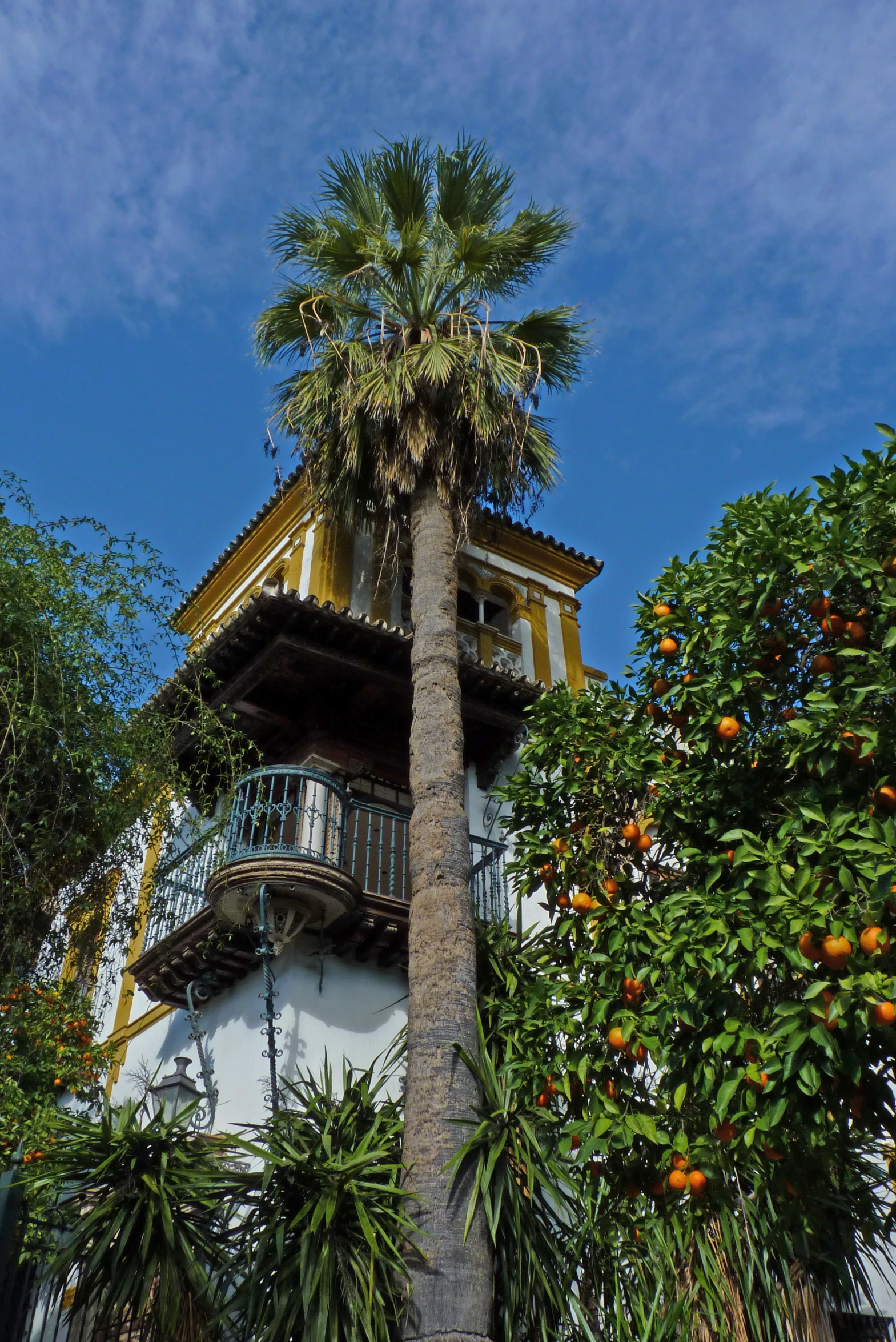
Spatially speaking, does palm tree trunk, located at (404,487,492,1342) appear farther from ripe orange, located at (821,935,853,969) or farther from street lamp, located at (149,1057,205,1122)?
street lamp, located at (149,1057,205,1122)

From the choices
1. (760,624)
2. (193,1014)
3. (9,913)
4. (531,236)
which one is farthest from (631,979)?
(531,236)

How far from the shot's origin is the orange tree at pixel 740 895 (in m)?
5.07

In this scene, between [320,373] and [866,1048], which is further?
[320,373]

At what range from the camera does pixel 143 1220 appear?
671 cm

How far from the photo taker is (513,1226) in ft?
21.8

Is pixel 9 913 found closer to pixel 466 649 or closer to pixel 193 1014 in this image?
pixel 193 1014

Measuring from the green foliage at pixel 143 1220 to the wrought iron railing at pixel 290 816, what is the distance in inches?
114

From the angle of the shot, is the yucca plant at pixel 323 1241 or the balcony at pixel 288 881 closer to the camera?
the yucca plant at pixel 323 1241

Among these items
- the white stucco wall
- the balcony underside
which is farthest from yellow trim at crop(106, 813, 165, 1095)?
the white stucco wall

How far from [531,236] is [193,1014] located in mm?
8091

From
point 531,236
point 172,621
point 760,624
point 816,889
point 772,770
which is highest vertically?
point 531,236

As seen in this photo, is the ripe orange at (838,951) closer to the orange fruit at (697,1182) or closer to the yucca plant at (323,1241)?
the orange fruit at (697,1182)

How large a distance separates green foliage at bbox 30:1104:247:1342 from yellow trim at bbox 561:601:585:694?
900 cm

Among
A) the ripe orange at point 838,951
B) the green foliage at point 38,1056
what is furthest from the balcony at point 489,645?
the ripe orange at point 838,951
